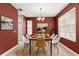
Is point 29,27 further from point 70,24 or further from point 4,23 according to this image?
point 4,23

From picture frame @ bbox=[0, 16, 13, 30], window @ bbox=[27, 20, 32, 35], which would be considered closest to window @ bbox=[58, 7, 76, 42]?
picture frame @ bbox=[0, 16, 13, 30]

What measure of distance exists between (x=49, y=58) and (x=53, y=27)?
9064mm

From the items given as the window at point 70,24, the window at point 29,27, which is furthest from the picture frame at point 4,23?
the window at point 29,27

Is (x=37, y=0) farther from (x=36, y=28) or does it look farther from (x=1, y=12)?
(x=36, y=28)

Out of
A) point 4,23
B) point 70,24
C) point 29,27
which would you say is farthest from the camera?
point 29,27

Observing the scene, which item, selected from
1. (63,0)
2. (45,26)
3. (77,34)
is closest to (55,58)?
(63,0)

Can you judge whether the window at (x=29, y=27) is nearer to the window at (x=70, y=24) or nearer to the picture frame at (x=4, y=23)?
the window at (x=70, y=24)

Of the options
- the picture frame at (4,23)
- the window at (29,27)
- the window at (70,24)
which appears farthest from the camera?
the window at (29,27)

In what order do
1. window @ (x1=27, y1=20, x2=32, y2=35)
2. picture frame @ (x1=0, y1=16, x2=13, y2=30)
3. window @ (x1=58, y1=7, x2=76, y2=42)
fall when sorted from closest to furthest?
picture frame @ (x1=0, y1=16, x2=13, y2=30) < window @ (x1=58, y1=7, x2=76, y2=42) < window @ (x1=27, y1=20, x2=32, y2=35)

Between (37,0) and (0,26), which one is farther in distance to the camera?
(0,26)

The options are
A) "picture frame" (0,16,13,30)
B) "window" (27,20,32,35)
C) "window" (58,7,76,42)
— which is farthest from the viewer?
"window" (27,20,32,35)

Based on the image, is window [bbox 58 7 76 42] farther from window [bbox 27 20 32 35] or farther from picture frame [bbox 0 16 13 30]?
window [bbox 27 20 32 35]

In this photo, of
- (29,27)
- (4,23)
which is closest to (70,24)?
(4,23)

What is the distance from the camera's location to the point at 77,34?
13.6 ft
